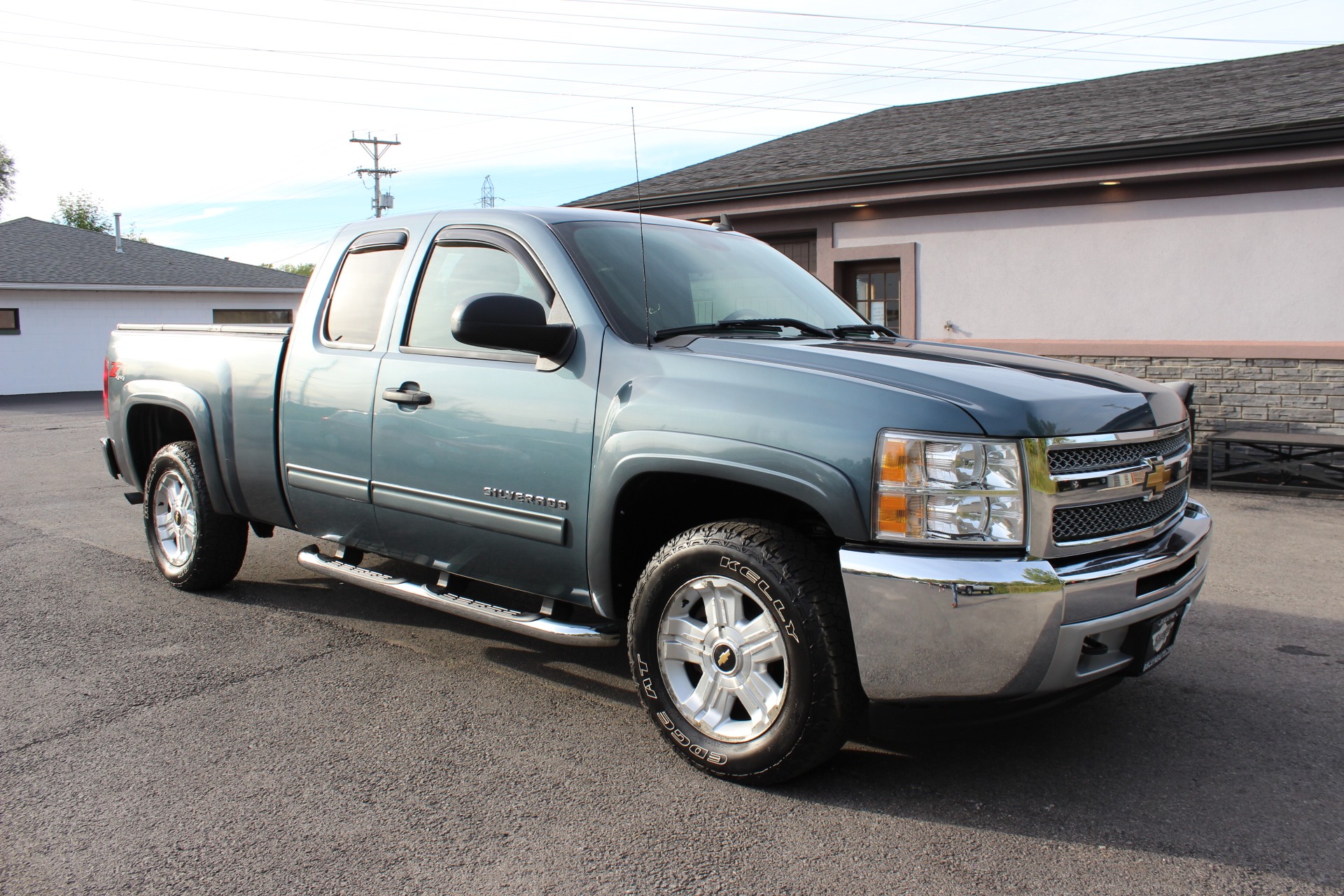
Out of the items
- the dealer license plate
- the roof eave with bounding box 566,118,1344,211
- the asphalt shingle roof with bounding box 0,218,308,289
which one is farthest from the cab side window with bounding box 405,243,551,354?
the asphalt shingle roof with bounding box 0,218,308,289

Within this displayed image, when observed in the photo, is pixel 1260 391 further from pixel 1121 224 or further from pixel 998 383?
pixel 998 383

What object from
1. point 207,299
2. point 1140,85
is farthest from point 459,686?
point 207,299

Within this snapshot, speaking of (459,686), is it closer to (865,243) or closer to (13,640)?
(13,640)

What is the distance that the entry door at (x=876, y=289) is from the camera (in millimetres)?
13273

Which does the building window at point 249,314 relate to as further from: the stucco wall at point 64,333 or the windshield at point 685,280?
the windshield at point 685,280

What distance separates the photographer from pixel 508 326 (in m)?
3.60

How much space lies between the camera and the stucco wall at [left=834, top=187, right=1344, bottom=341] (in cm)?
1034

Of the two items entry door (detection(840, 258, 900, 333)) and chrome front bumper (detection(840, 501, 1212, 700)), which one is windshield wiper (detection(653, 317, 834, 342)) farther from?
entry door (detection(840, 258, 900, 333))

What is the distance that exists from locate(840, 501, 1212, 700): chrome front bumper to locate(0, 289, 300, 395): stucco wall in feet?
96.8

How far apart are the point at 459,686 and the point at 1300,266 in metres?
9.89

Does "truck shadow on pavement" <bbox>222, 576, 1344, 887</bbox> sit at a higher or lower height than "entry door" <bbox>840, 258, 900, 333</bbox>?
lower

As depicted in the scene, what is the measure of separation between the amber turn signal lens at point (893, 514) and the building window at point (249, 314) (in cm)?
3270

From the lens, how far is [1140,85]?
13789mm

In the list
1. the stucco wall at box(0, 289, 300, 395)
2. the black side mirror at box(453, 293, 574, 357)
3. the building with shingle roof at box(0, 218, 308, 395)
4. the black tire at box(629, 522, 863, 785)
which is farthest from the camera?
the building with shingle roof at box(0, 218, 308, 395)
